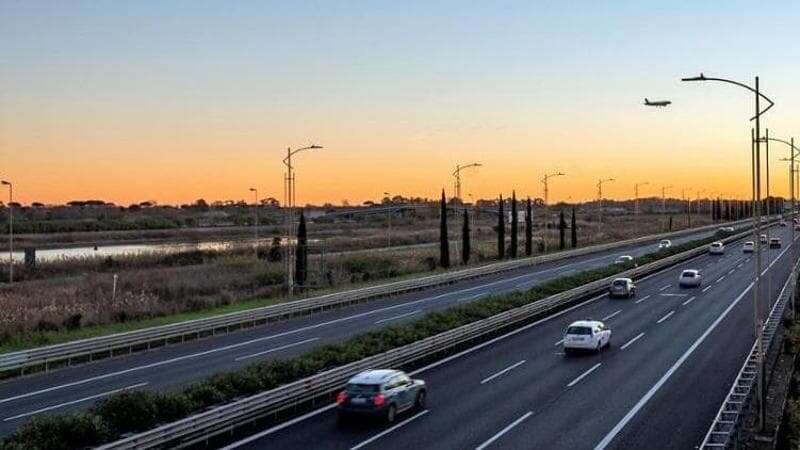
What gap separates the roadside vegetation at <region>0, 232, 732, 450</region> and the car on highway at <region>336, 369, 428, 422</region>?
265cm

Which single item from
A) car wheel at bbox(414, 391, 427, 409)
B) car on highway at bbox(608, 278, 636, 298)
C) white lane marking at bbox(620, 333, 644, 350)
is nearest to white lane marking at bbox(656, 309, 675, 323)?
white lane marking at bbox(620, 333, 644, 350)

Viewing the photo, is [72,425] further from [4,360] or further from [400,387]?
[4,360]

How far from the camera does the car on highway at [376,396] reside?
21.7m

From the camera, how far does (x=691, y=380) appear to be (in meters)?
27.4

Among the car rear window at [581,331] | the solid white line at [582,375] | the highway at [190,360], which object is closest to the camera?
the highway at [190,360]

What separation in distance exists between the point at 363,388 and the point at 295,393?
2.52m

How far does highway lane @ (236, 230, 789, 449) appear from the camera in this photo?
20484 mm

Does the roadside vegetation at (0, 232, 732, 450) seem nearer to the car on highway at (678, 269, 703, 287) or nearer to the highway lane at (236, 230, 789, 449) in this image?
the highway lane at (236, 230, 789, 449)

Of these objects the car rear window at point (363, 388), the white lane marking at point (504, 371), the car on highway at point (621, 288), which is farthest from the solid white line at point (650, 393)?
the car on highway at point (621, 288)

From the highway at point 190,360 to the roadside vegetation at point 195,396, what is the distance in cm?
409

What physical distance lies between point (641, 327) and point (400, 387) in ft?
68.4

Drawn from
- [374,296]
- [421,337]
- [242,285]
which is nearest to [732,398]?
[421,337]

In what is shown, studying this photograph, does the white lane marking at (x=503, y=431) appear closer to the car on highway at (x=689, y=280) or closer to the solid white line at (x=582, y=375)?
the solid white line at (x=582, y=375)

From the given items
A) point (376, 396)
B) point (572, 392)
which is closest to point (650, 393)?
point (572, 392)
